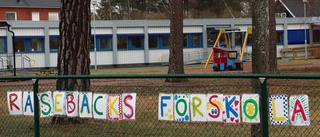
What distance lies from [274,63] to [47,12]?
44160 millimetres

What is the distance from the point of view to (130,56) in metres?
50.4

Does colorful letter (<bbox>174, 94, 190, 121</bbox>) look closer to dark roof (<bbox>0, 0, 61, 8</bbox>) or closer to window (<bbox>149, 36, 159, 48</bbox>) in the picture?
window (<bbox>149, 36, 159, 48</bbox>)

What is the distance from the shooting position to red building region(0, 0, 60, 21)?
60.3m

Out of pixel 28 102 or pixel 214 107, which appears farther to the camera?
pixel 28 102

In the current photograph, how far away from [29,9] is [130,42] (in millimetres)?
16391

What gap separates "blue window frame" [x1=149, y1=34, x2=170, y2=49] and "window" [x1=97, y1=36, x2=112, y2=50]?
12.5ft

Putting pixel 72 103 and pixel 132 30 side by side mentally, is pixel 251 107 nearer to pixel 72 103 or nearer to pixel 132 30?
pixel 72 103

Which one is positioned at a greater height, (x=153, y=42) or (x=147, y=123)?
(x=153, y=42)

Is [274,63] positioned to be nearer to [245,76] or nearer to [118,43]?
[245,76]

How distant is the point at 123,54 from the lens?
49969mm

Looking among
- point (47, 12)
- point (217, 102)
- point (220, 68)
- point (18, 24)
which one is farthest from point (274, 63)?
point (47, 12)

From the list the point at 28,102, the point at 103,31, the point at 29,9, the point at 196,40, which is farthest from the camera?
the point at 29,9

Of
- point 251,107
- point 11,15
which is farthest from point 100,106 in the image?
point 11,15

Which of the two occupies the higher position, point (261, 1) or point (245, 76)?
point (261, 1)
